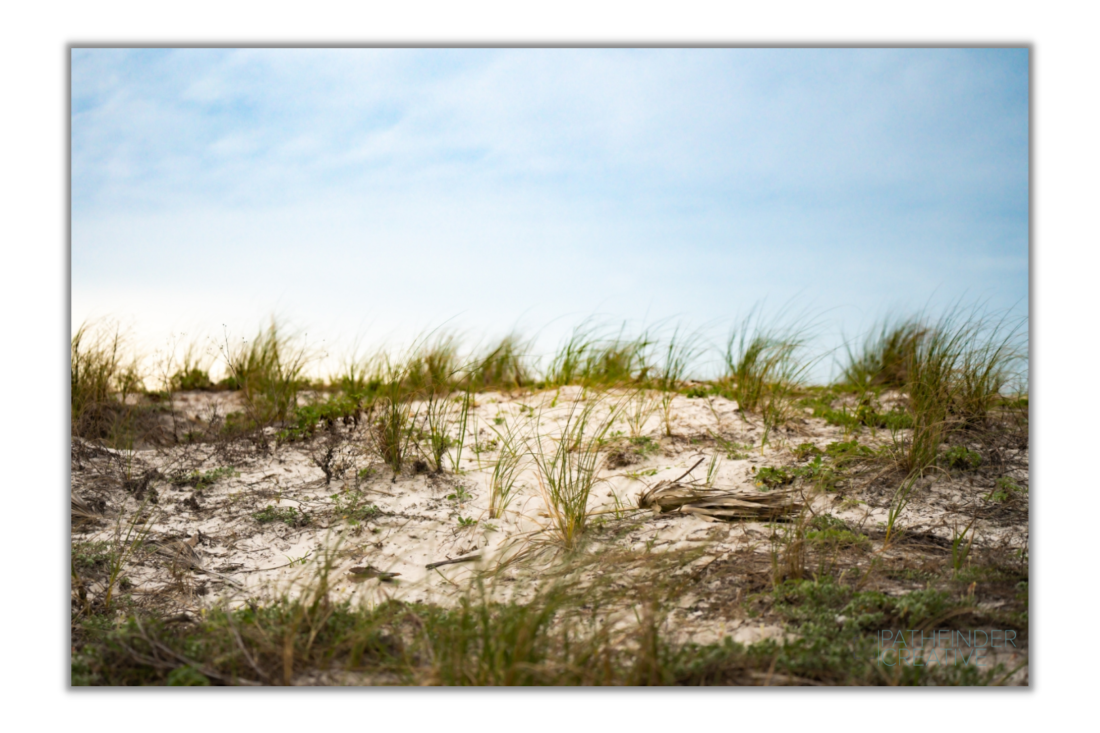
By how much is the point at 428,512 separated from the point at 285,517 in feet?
3.03

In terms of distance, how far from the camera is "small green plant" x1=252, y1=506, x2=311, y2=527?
13.7ft

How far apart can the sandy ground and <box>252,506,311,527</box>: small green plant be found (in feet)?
0.09

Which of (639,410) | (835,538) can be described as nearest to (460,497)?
(639,410)

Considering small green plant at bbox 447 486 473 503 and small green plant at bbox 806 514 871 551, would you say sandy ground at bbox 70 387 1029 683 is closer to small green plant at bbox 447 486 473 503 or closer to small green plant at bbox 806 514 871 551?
small green plant at bbox 447 486 473 503

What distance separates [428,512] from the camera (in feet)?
13.8

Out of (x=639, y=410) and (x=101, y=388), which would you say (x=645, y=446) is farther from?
(x=101, y=388)

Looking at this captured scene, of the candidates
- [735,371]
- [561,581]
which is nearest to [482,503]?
[561,581]

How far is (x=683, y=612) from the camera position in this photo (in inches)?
110

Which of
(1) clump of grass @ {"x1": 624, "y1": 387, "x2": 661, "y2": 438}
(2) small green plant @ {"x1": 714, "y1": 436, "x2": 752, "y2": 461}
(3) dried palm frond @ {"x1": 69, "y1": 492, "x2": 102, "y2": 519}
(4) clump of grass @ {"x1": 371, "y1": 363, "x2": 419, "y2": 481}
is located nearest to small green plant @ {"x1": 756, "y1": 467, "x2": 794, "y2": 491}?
(2) small green plant @ {"x1": 714, "y1": 436, "x2": 752, "y2": 461}

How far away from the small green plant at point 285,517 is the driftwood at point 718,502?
2.14 m

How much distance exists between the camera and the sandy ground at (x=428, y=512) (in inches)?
132

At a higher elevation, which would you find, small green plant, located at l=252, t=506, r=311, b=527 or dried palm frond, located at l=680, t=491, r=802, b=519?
dried palm frond, located at l=680, t=491, r=802, b=519
